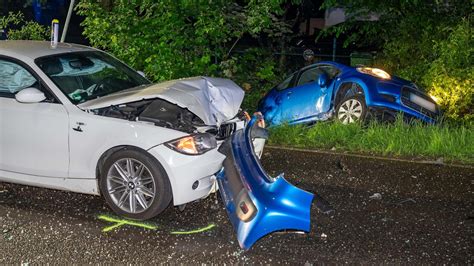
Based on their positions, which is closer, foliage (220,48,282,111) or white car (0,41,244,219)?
white car (0,41,244,219)

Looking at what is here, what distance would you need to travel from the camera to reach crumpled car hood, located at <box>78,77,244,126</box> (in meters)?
5.59

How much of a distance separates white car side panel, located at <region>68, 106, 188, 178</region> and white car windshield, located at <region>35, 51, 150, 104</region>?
1.25ft

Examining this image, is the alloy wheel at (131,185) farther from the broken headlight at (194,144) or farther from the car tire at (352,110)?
the car tire at (352,110)

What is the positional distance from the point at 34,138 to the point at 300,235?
9.09ft

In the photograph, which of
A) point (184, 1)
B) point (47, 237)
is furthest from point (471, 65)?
point (47, 237)

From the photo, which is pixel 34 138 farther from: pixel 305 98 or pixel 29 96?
pixel 305 98

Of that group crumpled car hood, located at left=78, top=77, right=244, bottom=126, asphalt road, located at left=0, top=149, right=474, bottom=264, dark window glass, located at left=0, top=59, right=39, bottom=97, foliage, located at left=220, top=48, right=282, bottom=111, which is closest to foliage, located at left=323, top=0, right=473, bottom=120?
foliage, located at left=220, top=48, right=282, bottom=111

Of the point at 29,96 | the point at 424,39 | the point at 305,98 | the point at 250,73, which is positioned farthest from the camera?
the point at 250,73

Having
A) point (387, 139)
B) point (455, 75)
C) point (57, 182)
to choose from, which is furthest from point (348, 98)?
point (57, 182)

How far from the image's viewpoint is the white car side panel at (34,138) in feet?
18.6

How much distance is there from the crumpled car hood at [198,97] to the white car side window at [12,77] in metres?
0.82

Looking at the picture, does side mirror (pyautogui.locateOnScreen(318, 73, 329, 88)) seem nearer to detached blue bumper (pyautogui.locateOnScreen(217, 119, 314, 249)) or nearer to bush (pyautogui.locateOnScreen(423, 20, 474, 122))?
bush (pyautogui.locateOnScreen(423, 20, 474, 122))

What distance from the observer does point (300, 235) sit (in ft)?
17.1

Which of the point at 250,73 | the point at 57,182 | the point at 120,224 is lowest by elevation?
the point at 250,73
